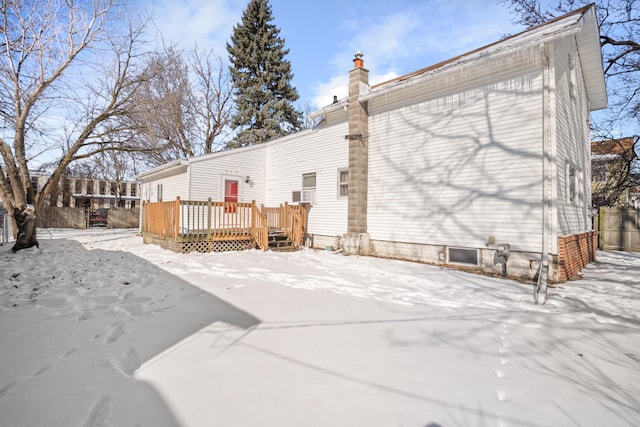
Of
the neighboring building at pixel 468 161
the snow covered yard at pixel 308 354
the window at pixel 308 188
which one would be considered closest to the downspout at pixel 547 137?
Result: the neighboring building at pixel 468 161

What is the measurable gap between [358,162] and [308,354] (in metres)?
7.16

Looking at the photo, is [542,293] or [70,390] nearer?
[70,390]

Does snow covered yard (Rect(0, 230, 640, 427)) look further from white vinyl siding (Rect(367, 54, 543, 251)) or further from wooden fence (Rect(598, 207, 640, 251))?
wooden fence (Rect(598, 207, 640, 251))

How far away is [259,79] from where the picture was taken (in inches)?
878

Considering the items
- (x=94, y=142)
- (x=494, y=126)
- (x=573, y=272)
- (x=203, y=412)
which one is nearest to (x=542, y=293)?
(x=573, y=272)

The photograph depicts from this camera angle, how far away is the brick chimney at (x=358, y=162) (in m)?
9.13

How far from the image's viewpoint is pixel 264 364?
256 centimetres

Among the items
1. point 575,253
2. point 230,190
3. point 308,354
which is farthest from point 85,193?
point 575,253

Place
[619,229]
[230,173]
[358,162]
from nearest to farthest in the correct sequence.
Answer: [358,162] < [619,229] < [230,173]

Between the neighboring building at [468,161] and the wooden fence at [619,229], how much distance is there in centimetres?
274

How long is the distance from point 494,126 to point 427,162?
1.66m

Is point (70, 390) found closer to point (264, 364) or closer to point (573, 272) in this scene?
point (264, 364)

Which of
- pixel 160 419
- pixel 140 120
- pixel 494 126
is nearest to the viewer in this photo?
pixel 160 419

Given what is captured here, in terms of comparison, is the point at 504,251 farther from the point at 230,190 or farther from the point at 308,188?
the point at 230,190
